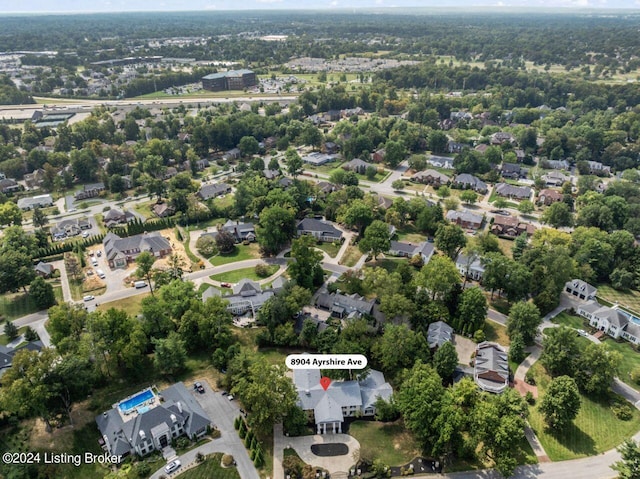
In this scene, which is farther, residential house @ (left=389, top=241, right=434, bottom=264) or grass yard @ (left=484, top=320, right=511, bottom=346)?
residential house @ (left=389, top=241, right=434, bottom=264)

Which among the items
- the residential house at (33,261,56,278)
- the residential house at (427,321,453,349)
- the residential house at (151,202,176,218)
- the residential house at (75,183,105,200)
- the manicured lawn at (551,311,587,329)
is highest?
the residential house at (75,183,105,200)

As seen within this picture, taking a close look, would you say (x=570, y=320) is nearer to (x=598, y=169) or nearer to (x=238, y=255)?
(x=238, y=255)

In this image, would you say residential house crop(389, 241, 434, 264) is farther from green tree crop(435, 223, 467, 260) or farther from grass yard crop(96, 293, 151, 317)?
grass yard crop(96, 293, 151, 317)

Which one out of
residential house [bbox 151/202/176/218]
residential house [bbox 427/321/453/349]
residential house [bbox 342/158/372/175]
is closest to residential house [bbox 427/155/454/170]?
residential house [bbox 342/158/372/175]

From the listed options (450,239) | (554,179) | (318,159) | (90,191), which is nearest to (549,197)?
(554,179)

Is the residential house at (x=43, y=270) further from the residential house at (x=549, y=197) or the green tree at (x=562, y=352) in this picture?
the residential house at (x=549, y=197)

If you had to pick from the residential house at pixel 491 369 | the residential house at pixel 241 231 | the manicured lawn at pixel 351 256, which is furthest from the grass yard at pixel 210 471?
Result: the residential house at pixel 241 231

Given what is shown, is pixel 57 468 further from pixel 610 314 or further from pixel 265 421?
pixel 610 314

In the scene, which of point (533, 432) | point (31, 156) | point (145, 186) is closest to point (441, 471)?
point (533, 432)
